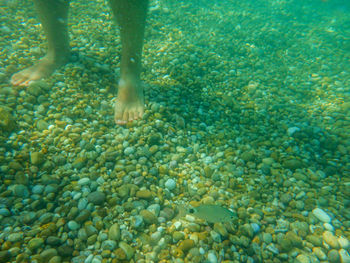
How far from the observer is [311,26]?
6535mm

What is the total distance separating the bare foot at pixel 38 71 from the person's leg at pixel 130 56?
1.10 meters

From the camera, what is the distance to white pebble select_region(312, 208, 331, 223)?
2.10m

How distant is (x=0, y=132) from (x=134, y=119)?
1.45m

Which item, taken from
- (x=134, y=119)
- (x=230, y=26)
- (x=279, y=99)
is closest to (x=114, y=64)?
(x=134, y=119)

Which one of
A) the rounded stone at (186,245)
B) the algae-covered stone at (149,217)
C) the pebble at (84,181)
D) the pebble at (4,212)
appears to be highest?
the pebble at (84,181)

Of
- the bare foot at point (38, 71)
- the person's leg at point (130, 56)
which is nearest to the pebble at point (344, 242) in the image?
the person's leg at point (130, 56)

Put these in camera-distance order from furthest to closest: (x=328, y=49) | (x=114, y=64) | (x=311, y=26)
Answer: (x=311, y=26) → (x=328, y=49) → (x=114, y=64)

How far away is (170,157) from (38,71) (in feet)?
7.53

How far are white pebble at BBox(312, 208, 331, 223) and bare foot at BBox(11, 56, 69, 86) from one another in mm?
3769

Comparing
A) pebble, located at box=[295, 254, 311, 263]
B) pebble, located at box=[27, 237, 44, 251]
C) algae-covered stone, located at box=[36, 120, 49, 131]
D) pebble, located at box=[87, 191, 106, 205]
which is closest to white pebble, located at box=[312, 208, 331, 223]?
pebble, located at box=[295, 254, 311, 263]

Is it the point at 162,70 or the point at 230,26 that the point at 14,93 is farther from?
the point at 230,26

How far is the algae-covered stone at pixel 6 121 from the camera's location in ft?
7.55

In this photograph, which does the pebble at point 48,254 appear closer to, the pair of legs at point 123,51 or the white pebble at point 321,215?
the pair of legs at point 123,51

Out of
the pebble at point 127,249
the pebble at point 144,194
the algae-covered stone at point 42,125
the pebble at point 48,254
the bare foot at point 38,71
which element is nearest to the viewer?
the pebble at point 48,254
